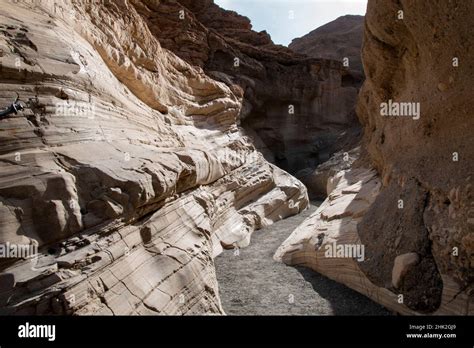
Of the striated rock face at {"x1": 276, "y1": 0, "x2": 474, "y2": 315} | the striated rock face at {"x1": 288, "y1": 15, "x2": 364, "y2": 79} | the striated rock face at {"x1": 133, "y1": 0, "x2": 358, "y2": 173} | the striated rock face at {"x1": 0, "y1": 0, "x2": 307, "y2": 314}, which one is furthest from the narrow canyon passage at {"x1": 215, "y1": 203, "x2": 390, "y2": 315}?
the striated rock face at {"x1": 288, "y1": 15, "x2": 364, "y2": 79}

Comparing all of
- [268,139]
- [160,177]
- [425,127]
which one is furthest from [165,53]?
[268,139]

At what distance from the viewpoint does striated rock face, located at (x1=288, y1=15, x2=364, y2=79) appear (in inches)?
1243

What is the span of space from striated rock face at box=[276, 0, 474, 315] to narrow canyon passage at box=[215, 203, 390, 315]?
316 millimetres

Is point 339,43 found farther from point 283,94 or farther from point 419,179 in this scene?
point 419,179

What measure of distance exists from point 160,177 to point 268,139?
1914 cm

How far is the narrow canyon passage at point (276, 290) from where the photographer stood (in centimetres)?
626

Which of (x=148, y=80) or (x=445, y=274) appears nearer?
(x=445, y=274)

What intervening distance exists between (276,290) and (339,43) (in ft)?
108

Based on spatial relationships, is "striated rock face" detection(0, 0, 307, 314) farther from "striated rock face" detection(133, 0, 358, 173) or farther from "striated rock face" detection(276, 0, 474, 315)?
"striated rock face" detection(133, 0, 358, 173)

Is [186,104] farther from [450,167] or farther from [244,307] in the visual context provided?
[450,167]

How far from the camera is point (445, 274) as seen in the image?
4797 millimetres

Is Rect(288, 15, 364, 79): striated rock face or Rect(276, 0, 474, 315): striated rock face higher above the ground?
Rect(288, 15, 364, 79): striated rock face

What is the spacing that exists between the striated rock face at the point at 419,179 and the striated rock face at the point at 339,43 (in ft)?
72.3

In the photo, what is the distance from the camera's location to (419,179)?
19.4ft
